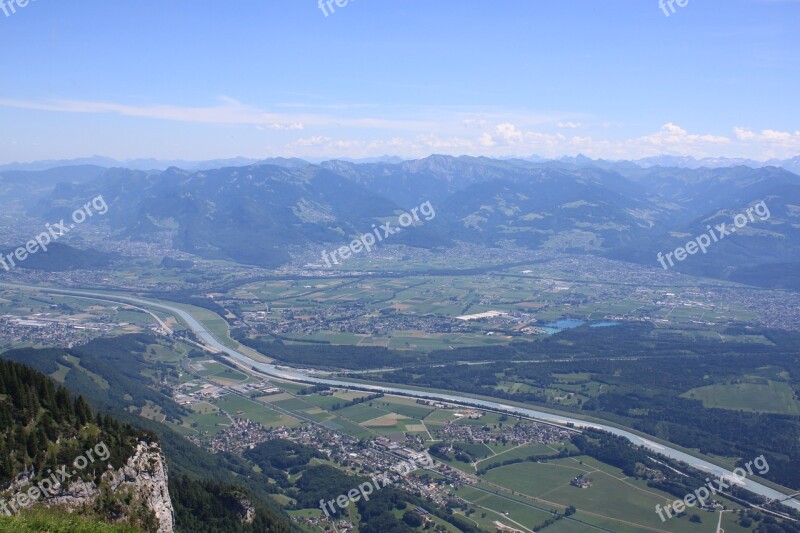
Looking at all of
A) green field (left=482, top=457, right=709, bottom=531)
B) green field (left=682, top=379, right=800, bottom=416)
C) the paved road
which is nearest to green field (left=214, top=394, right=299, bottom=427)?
the paved road

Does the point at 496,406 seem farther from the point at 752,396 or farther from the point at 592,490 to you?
the point at 752,396

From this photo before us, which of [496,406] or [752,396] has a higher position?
[752,396]

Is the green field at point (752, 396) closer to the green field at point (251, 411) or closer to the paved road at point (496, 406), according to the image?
the paved road at point (496, 406)

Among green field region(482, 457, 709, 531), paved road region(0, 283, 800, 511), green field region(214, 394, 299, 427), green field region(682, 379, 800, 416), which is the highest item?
green field region(482, 457, 709, 531)

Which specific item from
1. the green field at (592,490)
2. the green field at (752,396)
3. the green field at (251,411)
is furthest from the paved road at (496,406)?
the green field at (752,396)

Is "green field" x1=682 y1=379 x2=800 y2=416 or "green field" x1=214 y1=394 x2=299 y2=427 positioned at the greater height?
"green field" x1=214 y1=394 x2=299 y2=427

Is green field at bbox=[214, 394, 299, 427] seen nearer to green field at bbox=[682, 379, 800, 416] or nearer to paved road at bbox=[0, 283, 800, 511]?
paved road at bbox=[0, 283, 800, 511]

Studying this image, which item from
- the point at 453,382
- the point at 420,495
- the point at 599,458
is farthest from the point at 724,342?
the point at 420,495

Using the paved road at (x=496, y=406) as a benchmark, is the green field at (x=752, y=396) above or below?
above

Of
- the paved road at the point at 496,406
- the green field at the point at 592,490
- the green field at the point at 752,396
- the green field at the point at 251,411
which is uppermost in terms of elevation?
the green field at the point at 592,490

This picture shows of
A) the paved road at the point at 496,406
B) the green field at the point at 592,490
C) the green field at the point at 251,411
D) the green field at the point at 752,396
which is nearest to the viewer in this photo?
the green field at the point at 592,490

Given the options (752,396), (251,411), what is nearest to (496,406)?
(251,411)
